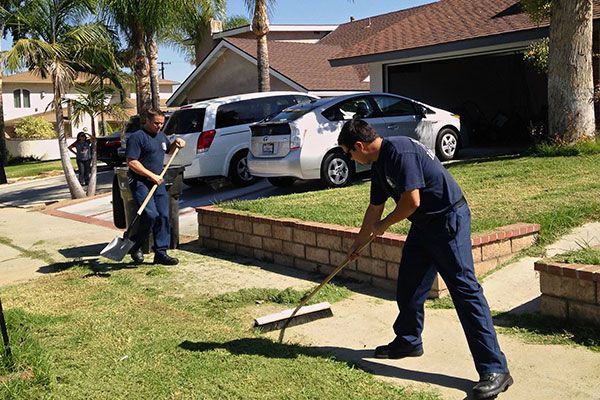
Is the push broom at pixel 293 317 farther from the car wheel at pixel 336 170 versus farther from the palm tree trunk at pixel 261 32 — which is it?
the palm tree trunk at pixel 261 32

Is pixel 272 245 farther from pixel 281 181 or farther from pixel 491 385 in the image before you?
pixel 281 181

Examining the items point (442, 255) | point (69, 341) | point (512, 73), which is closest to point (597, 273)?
point (442, 255)

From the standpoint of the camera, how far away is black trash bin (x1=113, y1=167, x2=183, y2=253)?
8625 mm

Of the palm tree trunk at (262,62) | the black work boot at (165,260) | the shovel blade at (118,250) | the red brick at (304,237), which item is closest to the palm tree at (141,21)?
the palm tree trunk at (262,62)

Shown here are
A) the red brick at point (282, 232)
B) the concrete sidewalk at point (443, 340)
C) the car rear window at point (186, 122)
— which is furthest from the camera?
the car rear window at point (186, 122)

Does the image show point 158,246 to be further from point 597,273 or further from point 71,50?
point 71,50

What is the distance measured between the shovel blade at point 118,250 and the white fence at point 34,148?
30.0 meters

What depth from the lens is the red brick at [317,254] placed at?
7.05m

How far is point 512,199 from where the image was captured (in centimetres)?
780

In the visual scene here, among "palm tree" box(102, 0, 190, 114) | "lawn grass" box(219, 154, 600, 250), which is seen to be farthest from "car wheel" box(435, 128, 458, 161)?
"palm tree" box(102, 0, 190, 114)

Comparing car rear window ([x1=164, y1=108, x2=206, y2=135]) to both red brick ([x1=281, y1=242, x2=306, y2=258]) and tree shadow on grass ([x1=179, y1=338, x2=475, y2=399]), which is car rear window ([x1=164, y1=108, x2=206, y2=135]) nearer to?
red brick ([x1=281, y1=242, x2=306, y2=258])

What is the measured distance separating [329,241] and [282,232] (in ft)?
2.66

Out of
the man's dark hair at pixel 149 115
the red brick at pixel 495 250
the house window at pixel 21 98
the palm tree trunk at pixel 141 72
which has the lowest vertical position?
the red brick at pixel 495 250

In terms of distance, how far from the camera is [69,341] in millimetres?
5363
